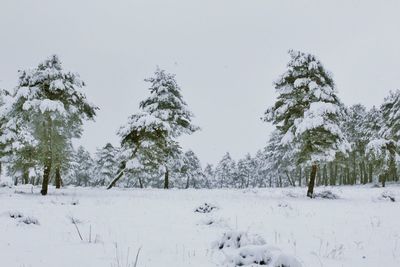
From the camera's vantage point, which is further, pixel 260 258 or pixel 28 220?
pixel 28 220

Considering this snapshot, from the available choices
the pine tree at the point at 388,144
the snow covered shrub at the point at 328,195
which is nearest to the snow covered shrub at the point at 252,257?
the snow covered shrub at the point at 328,195

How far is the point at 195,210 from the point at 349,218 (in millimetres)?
5198

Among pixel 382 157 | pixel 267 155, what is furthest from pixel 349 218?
pixel 267 155

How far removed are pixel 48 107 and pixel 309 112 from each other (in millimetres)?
13760

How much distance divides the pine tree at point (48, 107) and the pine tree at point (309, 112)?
469 inches

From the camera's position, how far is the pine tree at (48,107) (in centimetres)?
1731

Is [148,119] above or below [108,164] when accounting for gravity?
above

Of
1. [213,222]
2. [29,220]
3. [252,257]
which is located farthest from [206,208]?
[252,257]

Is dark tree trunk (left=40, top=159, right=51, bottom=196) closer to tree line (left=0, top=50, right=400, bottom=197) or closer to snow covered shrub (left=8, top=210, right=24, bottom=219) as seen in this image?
tree line (left=0, top=50, right=400, bottom=197)

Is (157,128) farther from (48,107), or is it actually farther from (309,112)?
(309,112)

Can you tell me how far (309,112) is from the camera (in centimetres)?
1888

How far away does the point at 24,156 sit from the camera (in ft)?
58.7

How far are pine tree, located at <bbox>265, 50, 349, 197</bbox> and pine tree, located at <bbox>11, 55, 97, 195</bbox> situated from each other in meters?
11.9

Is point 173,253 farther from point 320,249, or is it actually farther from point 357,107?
point 357,107
